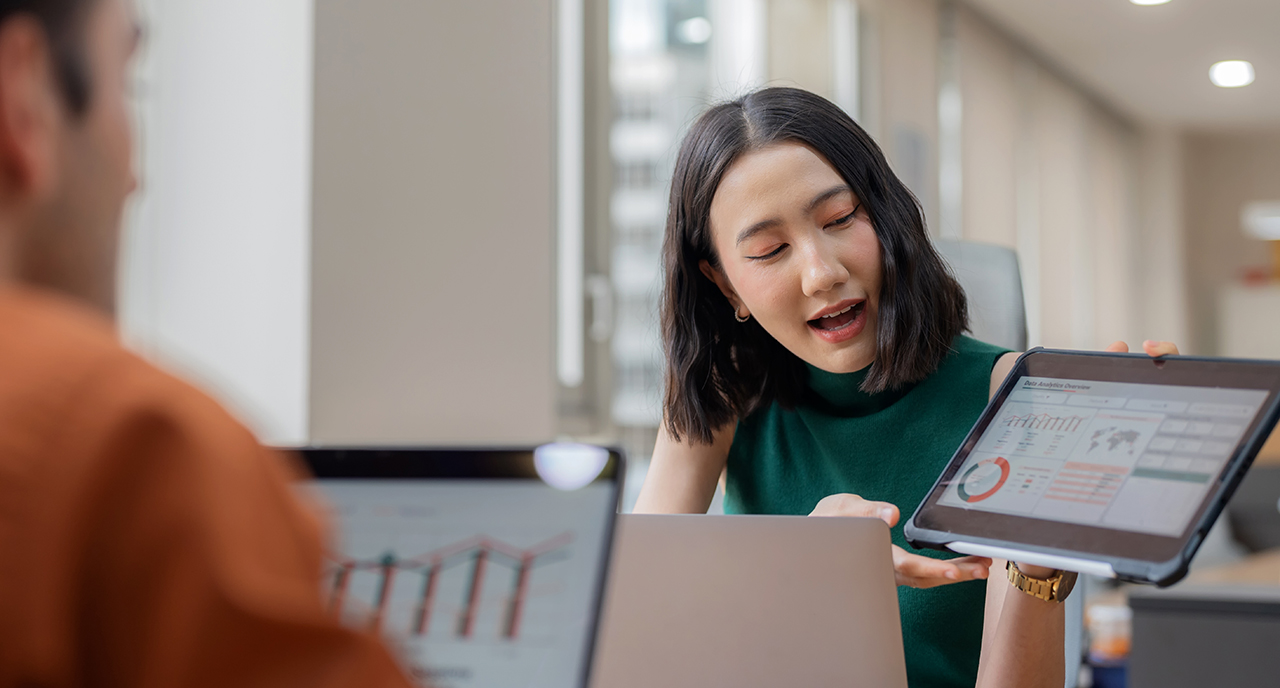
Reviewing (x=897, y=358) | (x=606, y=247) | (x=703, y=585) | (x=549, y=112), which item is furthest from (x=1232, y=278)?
(x=703, y=585)

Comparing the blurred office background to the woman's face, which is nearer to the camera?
the woman's face

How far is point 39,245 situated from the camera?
1.16ft

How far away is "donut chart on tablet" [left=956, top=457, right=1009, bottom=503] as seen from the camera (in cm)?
74

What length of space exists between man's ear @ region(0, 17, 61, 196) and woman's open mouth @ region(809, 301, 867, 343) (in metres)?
0.91

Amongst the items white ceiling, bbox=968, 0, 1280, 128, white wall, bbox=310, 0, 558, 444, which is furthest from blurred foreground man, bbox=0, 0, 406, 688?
white ceiling, bbox=968, 0, 1280, 128

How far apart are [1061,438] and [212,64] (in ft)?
→ 4.94

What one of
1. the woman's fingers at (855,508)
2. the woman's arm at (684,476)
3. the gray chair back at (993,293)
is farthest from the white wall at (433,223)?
the woman's fingers at (855,508)

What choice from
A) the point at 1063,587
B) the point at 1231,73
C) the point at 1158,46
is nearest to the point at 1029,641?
the point at 1063,587

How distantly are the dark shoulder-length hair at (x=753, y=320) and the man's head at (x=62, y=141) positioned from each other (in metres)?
0.87

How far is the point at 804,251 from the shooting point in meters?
1.14

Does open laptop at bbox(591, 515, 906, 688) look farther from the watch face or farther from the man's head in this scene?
the man's head

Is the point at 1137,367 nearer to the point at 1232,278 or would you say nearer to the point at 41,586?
the point at 41,586

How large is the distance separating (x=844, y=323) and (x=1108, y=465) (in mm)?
491

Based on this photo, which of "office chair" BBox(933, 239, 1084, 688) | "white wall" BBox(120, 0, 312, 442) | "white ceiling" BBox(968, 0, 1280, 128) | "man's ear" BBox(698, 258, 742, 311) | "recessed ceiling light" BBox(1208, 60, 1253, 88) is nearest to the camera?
"man's ear" BBox(698, 258, 742, 311)
